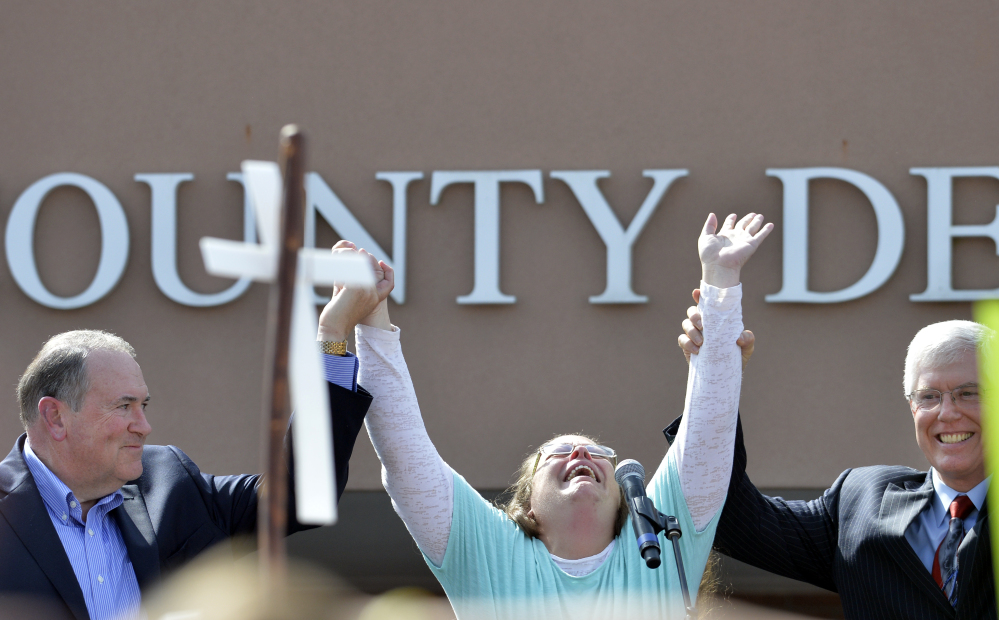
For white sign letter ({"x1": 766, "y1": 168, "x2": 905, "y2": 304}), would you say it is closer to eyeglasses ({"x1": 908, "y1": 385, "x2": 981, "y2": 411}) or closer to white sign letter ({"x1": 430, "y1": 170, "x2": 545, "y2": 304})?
white sign letter ({"x1": 430, "y1": 170, "x2": 545, "y2": 304})

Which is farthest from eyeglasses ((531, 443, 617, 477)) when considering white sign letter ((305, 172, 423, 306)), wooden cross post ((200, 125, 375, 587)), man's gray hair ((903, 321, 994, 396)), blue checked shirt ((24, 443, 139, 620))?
white sign letter ((305, 172, 423, 306))

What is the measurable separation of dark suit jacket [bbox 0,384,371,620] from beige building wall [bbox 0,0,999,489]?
8.33 ft

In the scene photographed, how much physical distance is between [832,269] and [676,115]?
1129 millimetres

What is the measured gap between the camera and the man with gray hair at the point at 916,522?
2414 millimetres

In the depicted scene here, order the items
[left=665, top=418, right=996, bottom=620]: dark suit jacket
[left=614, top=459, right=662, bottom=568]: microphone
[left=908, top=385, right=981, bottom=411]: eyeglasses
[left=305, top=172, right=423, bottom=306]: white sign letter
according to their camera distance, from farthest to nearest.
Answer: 1. [left=305, top=172, right=423, bottom=306]: white sign letter
2. [left=908, top=385, right=981, bottom=411]: eyeglasses
3. [left=665, top=418, right=996, bottom=620]: dark suit jacket
4. [left=614, top=459, right=662, bottom=568]: microphone

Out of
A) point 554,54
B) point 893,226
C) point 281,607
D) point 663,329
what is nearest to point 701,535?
point 281,607

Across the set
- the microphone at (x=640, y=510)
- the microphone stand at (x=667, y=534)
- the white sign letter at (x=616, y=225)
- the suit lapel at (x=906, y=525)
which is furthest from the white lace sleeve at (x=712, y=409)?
the white sign letter at (x=616, y=225)

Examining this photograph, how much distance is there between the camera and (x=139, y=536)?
2453 mm

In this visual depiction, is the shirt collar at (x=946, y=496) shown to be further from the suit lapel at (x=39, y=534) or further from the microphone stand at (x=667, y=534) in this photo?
the suit lapel at (x=39, y=534)

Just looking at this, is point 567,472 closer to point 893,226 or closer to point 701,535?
point 701,535

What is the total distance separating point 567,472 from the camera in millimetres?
2693

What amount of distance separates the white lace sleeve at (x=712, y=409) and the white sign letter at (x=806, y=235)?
8.86 feet

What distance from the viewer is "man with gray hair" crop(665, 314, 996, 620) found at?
7.92 feet

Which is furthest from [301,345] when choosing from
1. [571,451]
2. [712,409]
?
[571,451]
